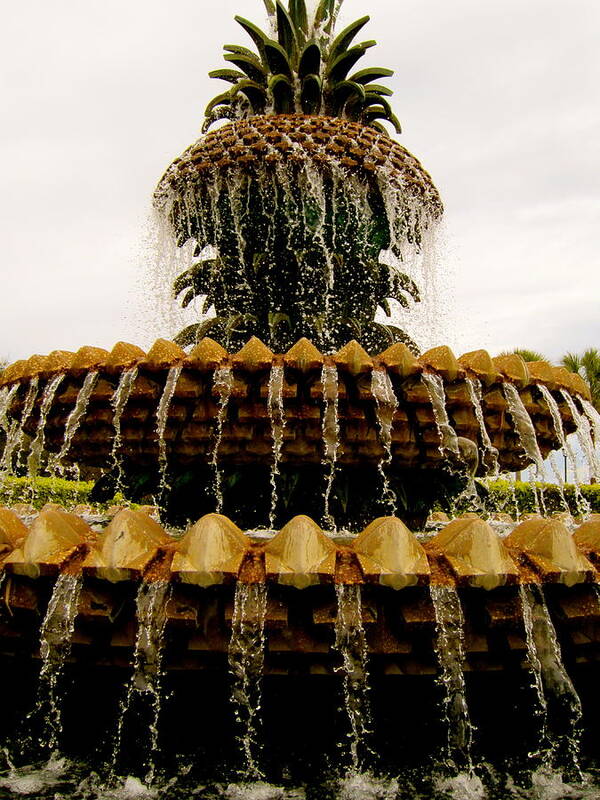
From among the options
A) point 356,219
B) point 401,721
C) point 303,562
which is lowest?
point 401,721

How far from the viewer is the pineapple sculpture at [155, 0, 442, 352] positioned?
4633 millimetres

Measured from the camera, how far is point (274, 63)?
547cm

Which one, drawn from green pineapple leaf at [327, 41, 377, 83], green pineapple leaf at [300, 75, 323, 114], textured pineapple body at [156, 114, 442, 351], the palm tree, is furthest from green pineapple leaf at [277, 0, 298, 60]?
the palm tree

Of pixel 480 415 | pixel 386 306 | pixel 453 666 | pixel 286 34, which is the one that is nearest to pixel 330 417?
pixel 480 415

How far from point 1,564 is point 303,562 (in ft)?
3.52

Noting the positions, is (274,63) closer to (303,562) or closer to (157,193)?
(157,193)

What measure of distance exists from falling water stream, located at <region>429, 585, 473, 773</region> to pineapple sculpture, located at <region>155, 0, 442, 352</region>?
2.94 m

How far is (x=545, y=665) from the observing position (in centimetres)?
215

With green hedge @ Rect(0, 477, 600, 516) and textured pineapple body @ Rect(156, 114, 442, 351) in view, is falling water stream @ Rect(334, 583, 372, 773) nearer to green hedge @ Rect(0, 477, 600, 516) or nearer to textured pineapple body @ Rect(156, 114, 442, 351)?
textured pineapple body @ Rect(156, 114, 442, 351)

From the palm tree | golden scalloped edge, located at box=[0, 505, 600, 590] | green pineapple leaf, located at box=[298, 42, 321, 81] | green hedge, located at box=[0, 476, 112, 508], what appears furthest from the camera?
the palm tree

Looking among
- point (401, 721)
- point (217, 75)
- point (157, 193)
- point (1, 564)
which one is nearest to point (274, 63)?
point (217, 75)

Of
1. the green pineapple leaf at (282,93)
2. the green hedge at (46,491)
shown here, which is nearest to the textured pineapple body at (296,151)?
the green pineapple leaf at (282,93)

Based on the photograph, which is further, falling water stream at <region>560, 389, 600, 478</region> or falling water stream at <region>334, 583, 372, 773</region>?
falling water stream at <region>560, 389, 600, 478</region>

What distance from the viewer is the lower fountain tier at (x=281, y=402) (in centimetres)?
315
